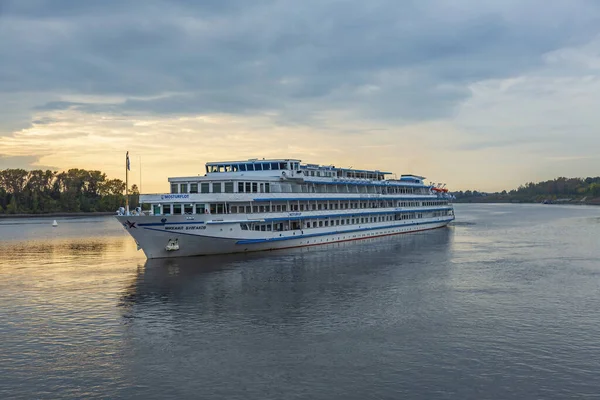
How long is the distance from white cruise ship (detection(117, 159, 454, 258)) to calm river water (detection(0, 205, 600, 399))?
133 inches

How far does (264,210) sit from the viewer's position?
6172cm

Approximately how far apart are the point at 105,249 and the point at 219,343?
52.9 m

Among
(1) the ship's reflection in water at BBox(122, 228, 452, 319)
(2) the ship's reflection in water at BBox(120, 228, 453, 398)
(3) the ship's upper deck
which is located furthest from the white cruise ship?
(2) the ship's reflection in water at BBox(120, 228, 453, 398)

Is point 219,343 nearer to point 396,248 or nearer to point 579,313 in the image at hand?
point 579,313

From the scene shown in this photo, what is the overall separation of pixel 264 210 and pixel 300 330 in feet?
109

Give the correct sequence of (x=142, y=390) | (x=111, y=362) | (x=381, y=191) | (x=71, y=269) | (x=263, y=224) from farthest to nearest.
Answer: (x=381, y=191) → (x=263, y=224) → (x=71, y=269) → (x=111, y=362) → (x=142, y=390)

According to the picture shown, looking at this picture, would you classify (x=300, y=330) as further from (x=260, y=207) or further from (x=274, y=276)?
(x=260, y=207)

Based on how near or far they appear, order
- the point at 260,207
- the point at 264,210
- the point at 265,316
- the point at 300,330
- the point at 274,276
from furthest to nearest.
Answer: the point at 264,210 → the point at 260,207 → the point at 274,276 → the point at 265,316 → the point at 300,330

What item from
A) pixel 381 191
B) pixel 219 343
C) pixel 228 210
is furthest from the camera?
pixel 381 191

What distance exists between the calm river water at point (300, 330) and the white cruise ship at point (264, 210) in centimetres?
339

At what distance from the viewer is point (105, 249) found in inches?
2928

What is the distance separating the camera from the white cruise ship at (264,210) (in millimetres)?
54406

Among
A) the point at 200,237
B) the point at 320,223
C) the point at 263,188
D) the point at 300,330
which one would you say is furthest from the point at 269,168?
the point at 300,330

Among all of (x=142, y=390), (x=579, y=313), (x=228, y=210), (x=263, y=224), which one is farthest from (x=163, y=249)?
(x=579, y=313)
